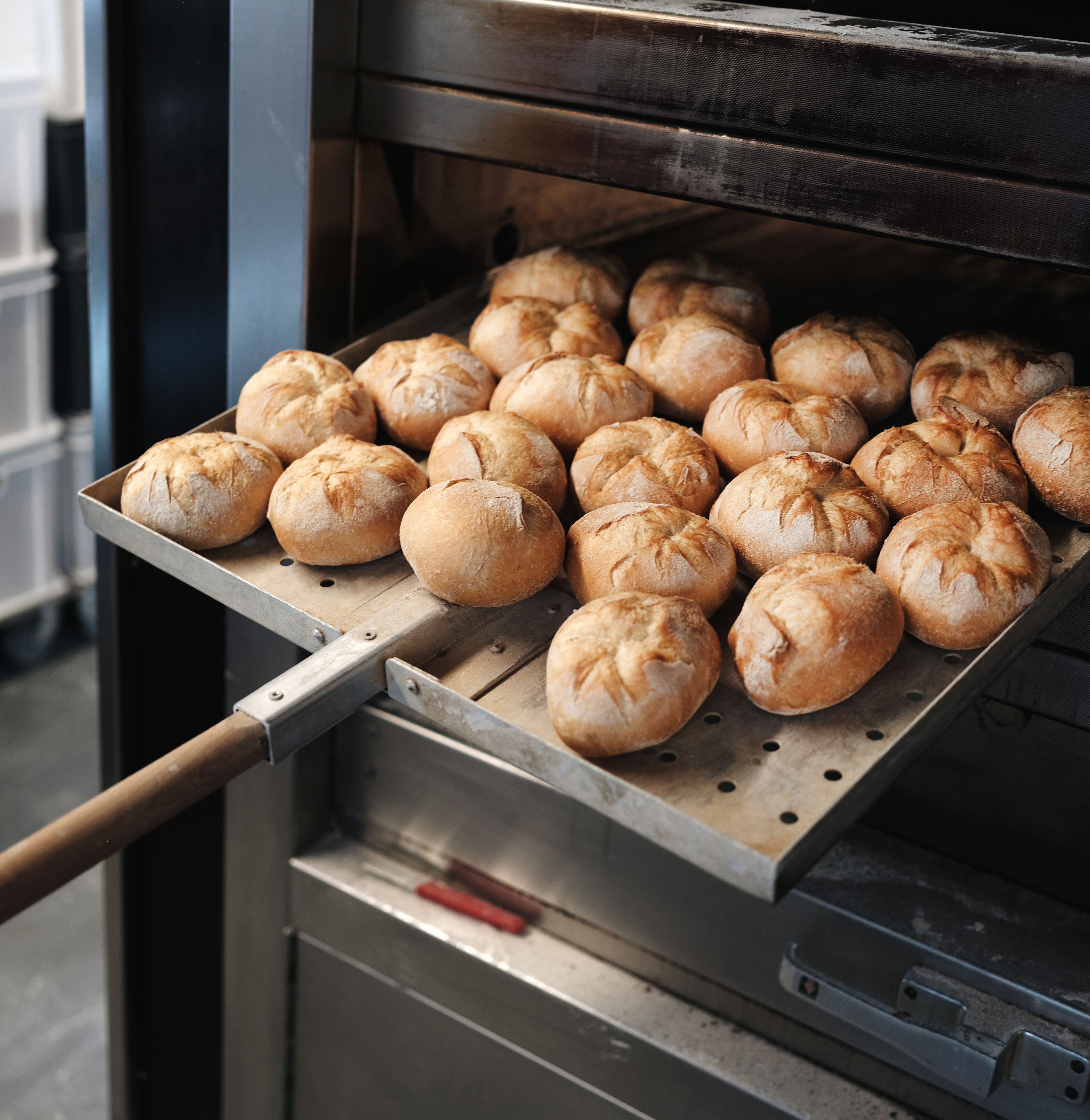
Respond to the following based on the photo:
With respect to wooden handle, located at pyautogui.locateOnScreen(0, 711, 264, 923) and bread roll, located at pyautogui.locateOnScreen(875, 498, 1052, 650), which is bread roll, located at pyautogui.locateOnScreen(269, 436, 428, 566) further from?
bread roll, located at pyautogui.locateOnScreen(875, 498, 1052, 650)

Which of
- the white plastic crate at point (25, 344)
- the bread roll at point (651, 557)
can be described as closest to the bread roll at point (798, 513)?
the bread roll at point (651, 557)

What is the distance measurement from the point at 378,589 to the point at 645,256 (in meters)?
0.85

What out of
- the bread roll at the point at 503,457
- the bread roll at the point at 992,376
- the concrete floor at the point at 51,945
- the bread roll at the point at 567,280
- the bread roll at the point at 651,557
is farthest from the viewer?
the concrete floor at the point at 51,945

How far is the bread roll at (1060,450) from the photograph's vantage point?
1087mm

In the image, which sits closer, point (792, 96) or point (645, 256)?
point (792, 96)

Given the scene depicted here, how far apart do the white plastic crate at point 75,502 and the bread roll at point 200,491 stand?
8.71ft

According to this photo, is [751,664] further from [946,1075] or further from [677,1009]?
[677,1009]

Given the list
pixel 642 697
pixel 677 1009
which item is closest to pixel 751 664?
pixel 642 697

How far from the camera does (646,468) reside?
44.3 inches

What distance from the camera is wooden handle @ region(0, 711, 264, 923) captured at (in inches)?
30.0

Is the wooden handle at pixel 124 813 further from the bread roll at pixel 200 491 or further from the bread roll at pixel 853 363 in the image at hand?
the bread roll at pixel 853 363

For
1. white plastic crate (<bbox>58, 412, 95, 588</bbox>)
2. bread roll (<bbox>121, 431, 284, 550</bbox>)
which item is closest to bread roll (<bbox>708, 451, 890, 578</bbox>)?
bread roll (<bbox>121, 431, 284, 550</bbox>)

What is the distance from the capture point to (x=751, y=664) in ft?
3.04

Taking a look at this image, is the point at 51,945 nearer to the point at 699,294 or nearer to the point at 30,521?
the point at 30,521
